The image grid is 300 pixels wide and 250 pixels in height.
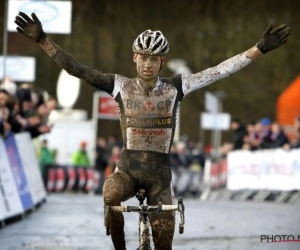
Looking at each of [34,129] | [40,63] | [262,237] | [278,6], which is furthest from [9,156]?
[40,63]

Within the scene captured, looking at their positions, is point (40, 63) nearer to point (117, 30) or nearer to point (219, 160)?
point (117, 30)

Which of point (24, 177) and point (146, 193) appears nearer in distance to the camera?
point (146, 193)

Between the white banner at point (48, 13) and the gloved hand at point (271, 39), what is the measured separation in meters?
9.08

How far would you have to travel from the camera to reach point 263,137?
2456cm

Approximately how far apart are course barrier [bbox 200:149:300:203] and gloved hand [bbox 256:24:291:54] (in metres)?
13.6

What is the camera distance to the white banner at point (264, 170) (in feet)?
75.5

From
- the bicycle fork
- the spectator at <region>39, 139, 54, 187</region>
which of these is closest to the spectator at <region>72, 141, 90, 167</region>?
the spectator at <region>39, 139, 54, 187</region>

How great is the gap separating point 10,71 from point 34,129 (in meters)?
4.81

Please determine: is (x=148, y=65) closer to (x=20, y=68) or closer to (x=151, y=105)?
(x=151, y=105)

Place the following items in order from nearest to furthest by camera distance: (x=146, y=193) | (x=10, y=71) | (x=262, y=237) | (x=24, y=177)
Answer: (x=146, y=193) → (x=262, y=237) → (x=24, y=177) → (x=10, y=71)

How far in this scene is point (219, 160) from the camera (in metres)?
30.5

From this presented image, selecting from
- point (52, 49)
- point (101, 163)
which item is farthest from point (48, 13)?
point (101, 163)

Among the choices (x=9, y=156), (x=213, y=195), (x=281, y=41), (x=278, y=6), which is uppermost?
(x=278, y=6)

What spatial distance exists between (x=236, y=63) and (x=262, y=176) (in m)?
16.2
